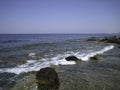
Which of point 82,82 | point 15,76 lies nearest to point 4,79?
point 15,76

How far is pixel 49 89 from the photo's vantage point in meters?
7.04

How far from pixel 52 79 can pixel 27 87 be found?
154cm

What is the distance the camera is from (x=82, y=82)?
7.97 meters

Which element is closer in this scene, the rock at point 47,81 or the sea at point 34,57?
the rock at point 47,81

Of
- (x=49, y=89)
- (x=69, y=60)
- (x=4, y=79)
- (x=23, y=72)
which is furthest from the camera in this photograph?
(x=69, y=60)

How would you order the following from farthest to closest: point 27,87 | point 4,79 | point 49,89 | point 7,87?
point 4,79, point 7,87, point 27,87, point 49,89

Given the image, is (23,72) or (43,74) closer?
(43,74)

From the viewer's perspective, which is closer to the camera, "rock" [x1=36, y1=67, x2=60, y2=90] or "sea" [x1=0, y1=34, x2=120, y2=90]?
"rock" [x1=36, y1=67, x2=60, y2=90]

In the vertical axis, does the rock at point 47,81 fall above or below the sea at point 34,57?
above

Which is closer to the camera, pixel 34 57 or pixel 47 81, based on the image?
pixel 47 81

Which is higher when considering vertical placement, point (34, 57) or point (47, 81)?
point (47, 81)

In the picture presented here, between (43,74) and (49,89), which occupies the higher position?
(43,74)

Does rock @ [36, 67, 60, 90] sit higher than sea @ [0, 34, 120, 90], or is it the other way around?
rock @ [36, 67, 60, 90]

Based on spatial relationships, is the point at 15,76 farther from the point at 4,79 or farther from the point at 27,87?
the point at 27,87
